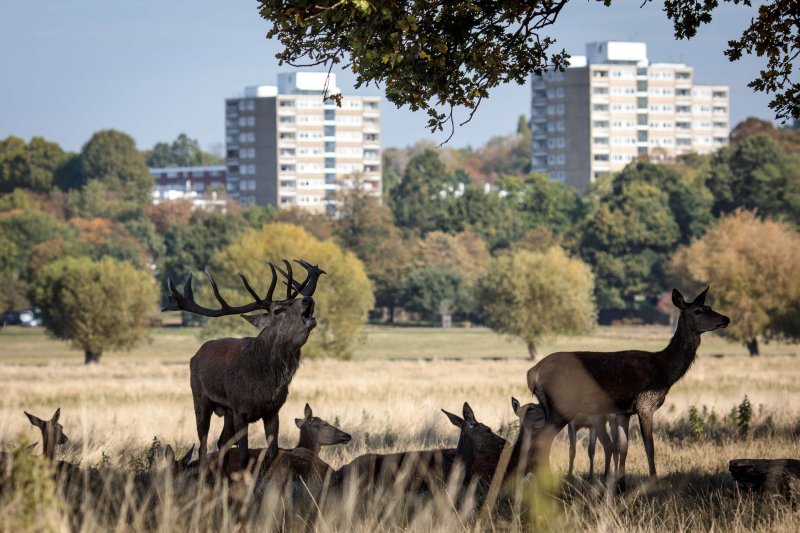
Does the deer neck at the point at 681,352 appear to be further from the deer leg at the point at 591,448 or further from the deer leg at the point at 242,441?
the deer leg at the point at 242,441

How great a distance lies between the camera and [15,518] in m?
7.65

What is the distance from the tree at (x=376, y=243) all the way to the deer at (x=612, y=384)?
97022mm

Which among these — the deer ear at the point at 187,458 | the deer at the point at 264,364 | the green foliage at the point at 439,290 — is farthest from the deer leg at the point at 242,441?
the green foliage at the point at 439,290

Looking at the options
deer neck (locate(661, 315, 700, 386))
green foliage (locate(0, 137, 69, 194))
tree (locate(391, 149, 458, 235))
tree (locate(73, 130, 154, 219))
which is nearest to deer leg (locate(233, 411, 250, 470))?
deer neck (locate(661, 315, 700, 386))

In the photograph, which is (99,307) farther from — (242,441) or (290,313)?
(290,313)

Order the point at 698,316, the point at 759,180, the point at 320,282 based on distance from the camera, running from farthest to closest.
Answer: the point at 759,180
the point at 320,282
the point at 698,316

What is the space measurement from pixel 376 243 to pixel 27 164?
76770 mm

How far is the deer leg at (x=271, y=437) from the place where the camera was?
1138 cm

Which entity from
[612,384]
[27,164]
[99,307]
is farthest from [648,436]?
[27,164]

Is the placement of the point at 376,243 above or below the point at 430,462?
above

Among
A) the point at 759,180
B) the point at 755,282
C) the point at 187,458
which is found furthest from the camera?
the point at 759,180

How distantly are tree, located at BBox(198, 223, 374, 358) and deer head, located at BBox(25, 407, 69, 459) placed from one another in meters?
48.8

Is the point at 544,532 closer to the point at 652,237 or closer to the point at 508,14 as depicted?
the point at 508,14

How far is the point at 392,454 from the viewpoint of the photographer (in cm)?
1195
